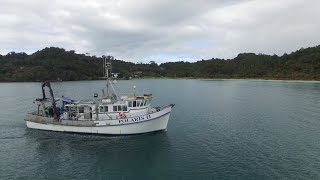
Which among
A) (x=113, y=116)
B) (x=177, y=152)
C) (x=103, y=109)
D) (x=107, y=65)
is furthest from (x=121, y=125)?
(x=177, y=152)

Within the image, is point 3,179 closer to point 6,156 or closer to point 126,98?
point 6,156

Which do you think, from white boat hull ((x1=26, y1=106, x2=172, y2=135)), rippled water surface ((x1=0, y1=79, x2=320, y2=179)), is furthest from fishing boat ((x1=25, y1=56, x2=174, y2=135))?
rippled water surface ((x1=0, y1=79, x2=320, y2=179))

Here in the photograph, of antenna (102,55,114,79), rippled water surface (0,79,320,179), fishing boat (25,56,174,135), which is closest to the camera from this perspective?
rippled water surface (0,79,320,179)

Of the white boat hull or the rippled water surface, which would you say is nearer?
the rippled water surface

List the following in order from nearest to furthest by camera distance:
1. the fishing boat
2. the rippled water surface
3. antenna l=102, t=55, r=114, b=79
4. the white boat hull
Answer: the rippled water surface, the white boat hull, the fishing boat, antenna l=102, t=55, r=114, b=79

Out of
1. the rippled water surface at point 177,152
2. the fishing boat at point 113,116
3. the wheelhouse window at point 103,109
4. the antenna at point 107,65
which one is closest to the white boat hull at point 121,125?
the fishing boat at point 113,116

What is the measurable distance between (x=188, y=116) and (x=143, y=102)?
18.2 m

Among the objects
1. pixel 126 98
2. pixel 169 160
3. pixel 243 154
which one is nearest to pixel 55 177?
pixel 169 160

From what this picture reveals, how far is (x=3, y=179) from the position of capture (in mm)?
28312

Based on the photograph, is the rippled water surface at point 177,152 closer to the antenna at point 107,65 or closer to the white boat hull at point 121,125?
the white boat hull at point 121,125

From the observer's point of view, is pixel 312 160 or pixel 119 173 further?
pixel 312 160

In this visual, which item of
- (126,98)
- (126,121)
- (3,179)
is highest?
(126,98)

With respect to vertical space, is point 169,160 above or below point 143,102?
below

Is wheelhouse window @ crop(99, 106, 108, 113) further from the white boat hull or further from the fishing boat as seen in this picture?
the white boat hull
